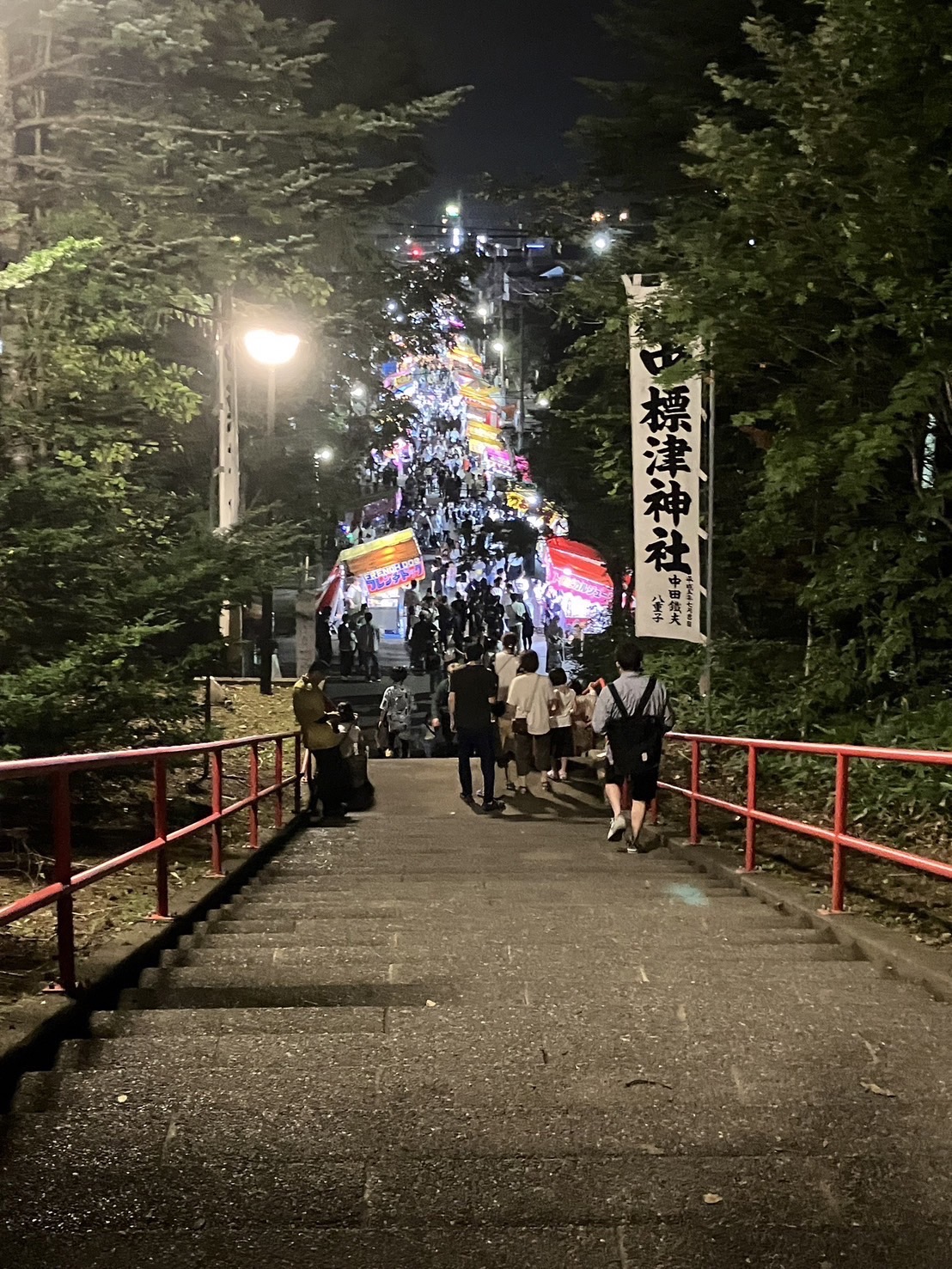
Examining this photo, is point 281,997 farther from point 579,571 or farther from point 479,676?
point 579,571

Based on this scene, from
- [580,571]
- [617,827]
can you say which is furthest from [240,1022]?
[580,571]

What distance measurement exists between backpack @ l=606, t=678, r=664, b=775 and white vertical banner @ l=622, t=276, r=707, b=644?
4.15 metres

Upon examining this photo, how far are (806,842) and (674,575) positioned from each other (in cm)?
462

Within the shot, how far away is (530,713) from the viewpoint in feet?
37.4

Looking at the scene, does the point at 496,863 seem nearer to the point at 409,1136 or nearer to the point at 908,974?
the point at 908,974

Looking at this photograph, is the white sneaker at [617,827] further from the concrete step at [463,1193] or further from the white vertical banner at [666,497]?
the concrete step at [463,1193]

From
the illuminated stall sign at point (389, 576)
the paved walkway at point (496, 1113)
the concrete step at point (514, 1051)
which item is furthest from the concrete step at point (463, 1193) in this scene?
the illuminated stall sign at point (389, 576)

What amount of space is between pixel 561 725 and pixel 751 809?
555 centimetres

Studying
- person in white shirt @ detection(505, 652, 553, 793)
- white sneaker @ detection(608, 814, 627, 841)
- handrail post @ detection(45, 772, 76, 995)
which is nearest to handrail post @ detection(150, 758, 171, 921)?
handrail post @ detection(45, 772, 76, 995)

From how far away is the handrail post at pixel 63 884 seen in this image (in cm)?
381

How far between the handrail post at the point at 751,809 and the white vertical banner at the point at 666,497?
198 inches

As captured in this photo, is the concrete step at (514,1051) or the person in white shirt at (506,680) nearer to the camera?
the concrete step at (514,1051)

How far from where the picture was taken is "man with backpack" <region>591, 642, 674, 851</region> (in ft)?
25.4

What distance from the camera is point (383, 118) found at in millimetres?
9430
